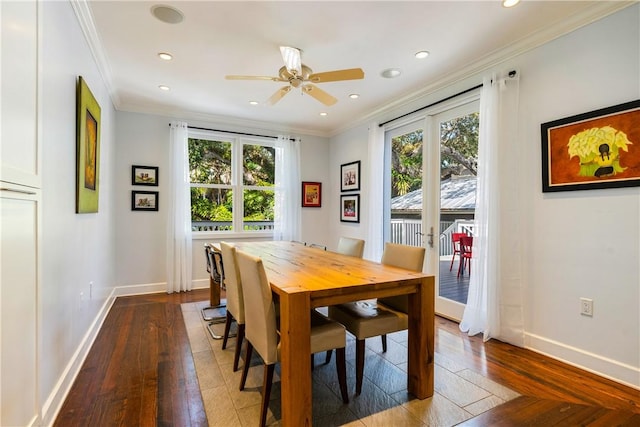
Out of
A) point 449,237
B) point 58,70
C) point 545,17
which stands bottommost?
point 449,237

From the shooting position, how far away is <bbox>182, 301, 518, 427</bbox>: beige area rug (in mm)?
1800

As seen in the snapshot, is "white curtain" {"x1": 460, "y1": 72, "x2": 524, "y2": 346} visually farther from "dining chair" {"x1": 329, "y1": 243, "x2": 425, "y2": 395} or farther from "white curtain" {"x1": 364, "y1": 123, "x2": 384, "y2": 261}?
"white curtain" {"x1": 364, "y1": 123, "x2": 384, "y2": 261}

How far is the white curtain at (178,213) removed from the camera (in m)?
4.49

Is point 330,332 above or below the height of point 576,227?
below

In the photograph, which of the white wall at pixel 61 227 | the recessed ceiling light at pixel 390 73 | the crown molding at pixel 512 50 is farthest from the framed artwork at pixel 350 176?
the white wall at pixel 61 227

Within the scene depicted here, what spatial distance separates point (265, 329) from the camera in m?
1.75

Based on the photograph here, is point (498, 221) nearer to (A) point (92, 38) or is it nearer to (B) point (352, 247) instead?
(B) point (352, 247)

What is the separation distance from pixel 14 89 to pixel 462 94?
3457mm

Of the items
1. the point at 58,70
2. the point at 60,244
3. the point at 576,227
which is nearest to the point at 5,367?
the point at 60,244

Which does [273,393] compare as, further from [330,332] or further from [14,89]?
[14,89]

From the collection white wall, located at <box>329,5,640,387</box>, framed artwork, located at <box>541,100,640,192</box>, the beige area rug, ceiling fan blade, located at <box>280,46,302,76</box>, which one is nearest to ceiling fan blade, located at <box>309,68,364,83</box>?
ceiling fan blade, located at <box>280,46,302,76</box>

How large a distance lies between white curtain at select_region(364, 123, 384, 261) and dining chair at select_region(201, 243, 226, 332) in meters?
2.08

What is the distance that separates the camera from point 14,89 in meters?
1.33

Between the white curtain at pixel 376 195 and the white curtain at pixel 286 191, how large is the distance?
4.62ft
